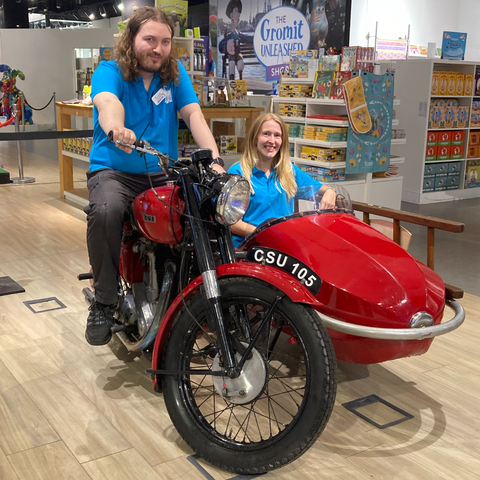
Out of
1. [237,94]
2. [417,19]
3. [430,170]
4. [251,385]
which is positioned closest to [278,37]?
[417,19]

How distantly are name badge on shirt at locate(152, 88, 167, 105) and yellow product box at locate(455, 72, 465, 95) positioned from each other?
5.92m

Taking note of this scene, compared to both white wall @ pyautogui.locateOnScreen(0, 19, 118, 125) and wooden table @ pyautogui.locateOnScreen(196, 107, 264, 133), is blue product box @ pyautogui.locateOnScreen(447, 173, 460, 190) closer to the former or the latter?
wooden table @ pyautogui.locateOnScreen(196, 107, 264, 133)

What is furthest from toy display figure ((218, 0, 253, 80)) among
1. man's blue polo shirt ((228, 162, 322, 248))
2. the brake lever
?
the brake lever

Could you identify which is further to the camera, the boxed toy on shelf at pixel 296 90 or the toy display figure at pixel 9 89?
the toy display figure at pixel 9 89

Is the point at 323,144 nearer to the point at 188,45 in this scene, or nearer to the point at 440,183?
the point at 188,45

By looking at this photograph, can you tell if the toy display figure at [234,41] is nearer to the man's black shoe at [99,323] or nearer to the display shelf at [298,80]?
the display shelf at [298,80]

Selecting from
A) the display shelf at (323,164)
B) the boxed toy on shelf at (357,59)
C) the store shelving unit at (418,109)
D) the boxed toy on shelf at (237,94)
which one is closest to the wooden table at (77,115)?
the boxed toy on shelf at (237,94)

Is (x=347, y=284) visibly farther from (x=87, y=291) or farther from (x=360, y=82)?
(x=360, y=82)

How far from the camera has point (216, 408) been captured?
2.46 m

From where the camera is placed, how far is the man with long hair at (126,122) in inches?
93.7

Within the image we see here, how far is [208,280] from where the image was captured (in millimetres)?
1925

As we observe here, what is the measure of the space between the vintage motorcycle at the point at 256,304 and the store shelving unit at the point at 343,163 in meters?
2.74

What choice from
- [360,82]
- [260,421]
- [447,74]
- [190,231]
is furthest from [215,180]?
[447,74]

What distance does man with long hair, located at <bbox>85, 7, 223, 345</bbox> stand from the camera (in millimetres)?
2381
